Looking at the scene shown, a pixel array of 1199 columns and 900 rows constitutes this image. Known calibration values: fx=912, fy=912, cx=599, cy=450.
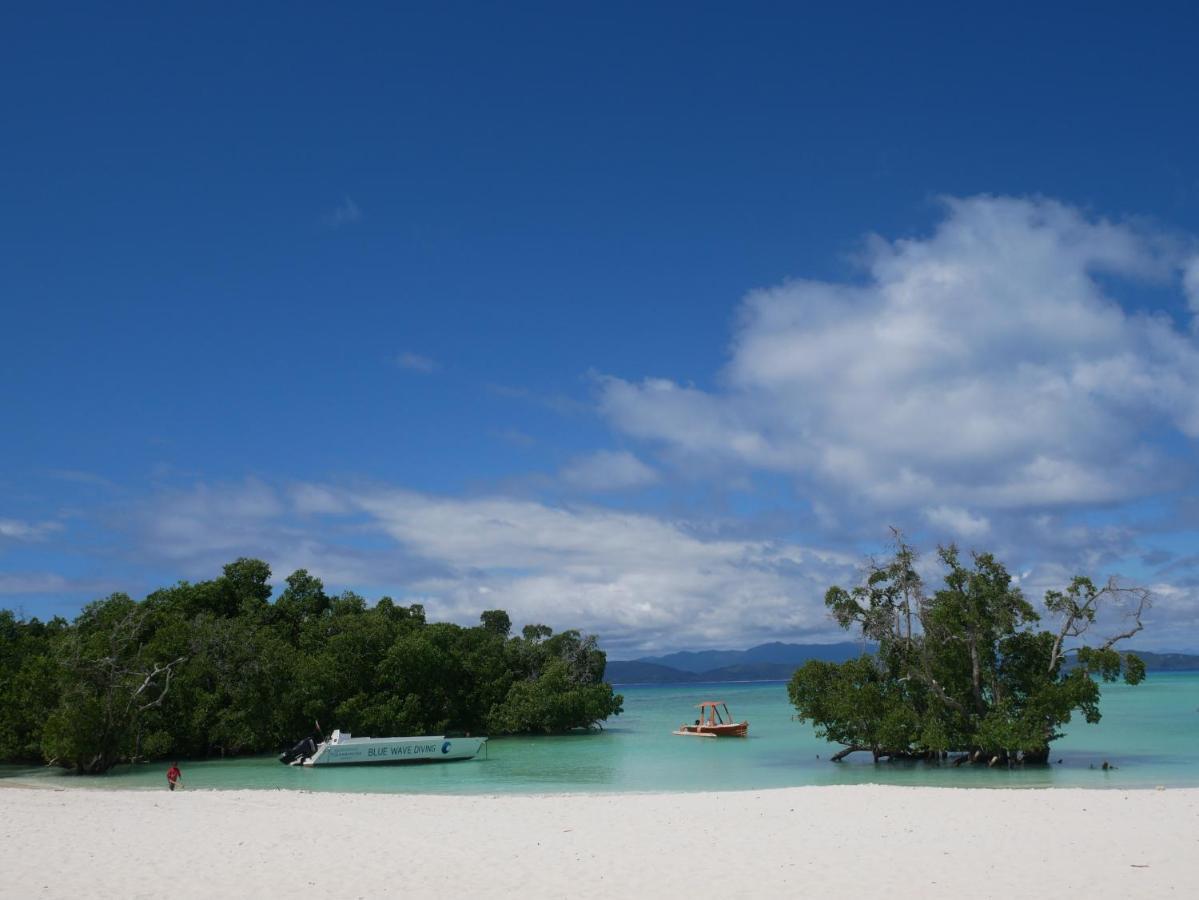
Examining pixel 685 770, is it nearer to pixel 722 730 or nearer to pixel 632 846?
pixel 722 730

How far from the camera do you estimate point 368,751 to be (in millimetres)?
33125

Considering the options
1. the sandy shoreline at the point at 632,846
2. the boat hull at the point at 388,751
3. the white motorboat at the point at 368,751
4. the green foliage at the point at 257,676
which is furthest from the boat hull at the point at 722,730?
the sandy shoreline at the point at 632,846

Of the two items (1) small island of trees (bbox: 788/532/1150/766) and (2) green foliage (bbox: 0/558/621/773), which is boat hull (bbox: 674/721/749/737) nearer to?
(2) green foliage (bbox: 0/558/621/773)

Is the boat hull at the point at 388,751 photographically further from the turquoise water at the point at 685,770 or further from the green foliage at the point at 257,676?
the green foliage at the point at 257,676

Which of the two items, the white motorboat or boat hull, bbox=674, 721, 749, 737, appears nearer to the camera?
the white motorboat

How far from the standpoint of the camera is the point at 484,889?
1070cm

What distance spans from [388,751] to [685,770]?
11132mm

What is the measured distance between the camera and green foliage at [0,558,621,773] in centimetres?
3066

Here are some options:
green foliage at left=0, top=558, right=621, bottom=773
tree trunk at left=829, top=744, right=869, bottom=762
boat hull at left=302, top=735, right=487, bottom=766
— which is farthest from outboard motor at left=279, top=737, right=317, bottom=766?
tree trunk at left=829, top=744, right=869, bottom=762

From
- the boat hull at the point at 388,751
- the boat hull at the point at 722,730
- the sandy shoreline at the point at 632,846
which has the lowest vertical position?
the boat hull at the point at 722,730

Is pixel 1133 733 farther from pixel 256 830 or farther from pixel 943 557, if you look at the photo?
pixel 256 830

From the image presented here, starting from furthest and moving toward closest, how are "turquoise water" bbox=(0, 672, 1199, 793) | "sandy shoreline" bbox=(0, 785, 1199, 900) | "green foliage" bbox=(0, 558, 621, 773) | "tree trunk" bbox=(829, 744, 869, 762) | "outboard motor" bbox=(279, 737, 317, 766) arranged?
1. "outboard motor" bbox=(279, 737, 317, 766)
2. "green foliage" bbox=(0, 558, 621, 773)
3. "tree trunk" bbox=(829, 744, 869, 762)
4. "turquoise water" bbox=(0, 672, 1199, 793)
5. "sandy shoreline" bbox=(0, 785, 1199, 900)

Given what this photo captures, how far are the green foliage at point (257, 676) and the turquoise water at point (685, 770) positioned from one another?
1.68 metres

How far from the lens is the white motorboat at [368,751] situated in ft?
108
